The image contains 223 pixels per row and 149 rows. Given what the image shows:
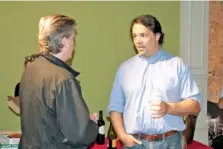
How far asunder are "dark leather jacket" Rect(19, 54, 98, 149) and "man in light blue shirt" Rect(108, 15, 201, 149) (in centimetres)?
41

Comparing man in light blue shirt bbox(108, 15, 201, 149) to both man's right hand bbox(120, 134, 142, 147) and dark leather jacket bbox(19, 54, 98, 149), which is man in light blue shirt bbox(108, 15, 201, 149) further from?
dark leather jacket bbox(19, 54, 98, 149)

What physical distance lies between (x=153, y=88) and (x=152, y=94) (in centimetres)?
12

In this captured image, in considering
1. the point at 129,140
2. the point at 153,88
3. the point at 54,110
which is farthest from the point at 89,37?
the point at 54,110

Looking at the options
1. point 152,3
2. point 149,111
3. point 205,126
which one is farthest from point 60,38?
point 205,126

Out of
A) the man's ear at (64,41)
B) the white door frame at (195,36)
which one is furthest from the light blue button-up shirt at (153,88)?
the white door frame at (195,36)

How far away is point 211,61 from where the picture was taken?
4109 millimetres

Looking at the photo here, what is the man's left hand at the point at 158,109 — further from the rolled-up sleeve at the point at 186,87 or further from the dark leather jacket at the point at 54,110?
the dark leather jacket at the point at 54,110

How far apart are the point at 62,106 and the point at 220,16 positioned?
3.01 metres

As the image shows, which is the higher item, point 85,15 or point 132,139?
point 85,15

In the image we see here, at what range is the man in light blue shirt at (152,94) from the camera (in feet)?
6.24

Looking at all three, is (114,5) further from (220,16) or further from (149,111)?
(220,16)

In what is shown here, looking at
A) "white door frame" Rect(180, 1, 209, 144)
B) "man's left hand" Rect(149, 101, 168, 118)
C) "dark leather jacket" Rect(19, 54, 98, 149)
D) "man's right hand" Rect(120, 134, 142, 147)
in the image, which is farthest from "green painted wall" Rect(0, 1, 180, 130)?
"dark leather jacket" Rect(19, 54, 98, 149)

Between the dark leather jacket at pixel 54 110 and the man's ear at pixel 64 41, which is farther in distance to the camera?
the man's ear at pixel 64 41

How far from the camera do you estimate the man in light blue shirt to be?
6.24ft
